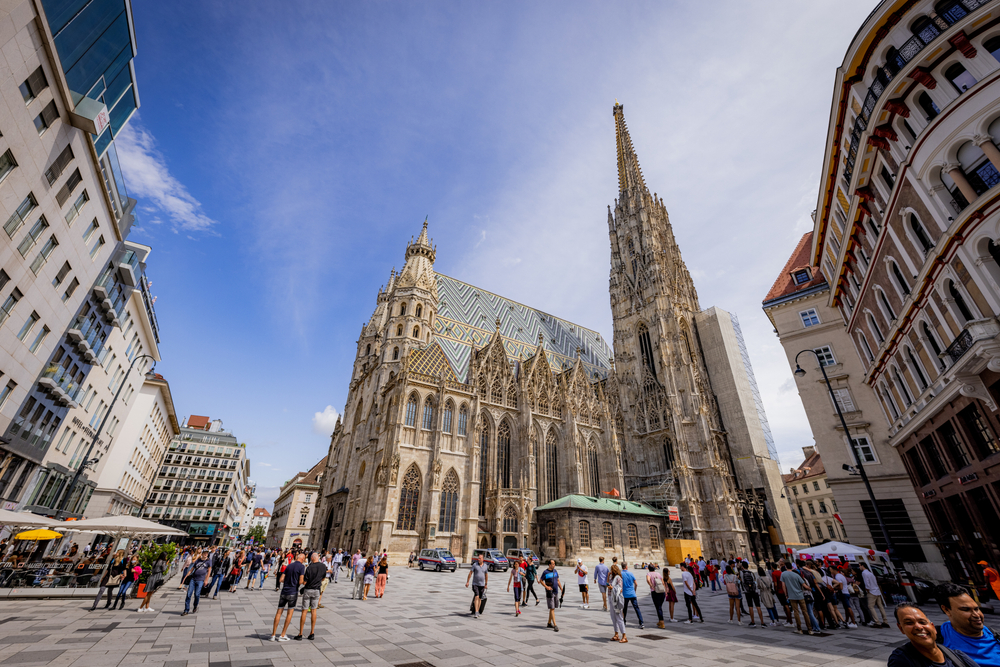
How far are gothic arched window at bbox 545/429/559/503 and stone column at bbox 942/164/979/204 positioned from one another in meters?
35.0

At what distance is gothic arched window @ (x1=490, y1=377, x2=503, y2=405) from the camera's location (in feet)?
137

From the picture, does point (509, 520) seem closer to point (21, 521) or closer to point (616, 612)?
point (616, 612)

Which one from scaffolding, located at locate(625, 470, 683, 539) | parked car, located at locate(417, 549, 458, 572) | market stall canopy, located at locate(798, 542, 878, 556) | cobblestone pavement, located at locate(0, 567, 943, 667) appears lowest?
cobblestone pavement, located at locate(0, 567, 943, 667)

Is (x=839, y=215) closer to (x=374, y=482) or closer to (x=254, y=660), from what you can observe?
(x=254, y=660)

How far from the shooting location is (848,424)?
77.7ft

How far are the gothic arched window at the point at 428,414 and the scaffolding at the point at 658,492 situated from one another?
74.6ft

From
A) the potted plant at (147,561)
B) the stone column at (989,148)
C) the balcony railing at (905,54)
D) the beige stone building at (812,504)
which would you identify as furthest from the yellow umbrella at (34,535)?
the beige stone building at (812,504)

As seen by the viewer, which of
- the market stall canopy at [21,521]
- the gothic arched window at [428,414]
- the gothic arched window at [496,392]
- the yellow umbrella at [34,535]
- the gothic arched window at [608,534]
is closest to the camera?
the market stall canopy at [21,521]

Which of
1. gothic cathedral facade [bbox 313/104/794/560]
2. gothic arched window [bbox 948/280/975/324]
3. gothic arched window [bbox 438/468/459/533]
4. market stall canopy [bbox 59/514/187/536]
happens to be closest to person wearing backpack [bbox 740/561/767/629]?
gothic arched window [bbox 948/280/975/324]

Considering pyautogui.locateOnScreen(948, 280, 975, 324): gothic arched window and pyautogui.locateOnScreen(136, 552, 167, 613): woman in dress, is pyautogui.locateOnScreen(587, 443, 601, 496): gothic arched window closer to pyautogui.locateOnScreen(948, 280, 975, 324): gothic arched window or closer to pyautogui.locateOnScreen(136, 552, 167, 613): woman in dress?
pyautogui.locateOnScreen(948, 280, 975, 324): gothic arched window

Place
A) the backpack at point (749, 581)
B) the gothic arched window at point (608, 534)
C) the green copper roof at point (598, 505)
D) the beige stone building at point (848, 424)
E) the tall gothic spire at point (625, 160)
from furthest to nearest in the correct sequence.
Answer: the tall gothic spire at point (625, 160) < the gothic arched window at point (608, 534) < the green copper roof at point (598, 505) < the beige stone building at point (848, 424) < the backpack at point (749, 581)

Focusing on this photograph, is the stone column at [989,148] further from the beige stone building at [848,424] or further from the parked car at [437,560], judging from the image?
the parked car at [437,560]

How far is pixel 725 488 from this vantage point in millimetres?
40688

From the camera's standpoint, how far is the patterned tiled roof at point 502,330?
46469 millimetres
